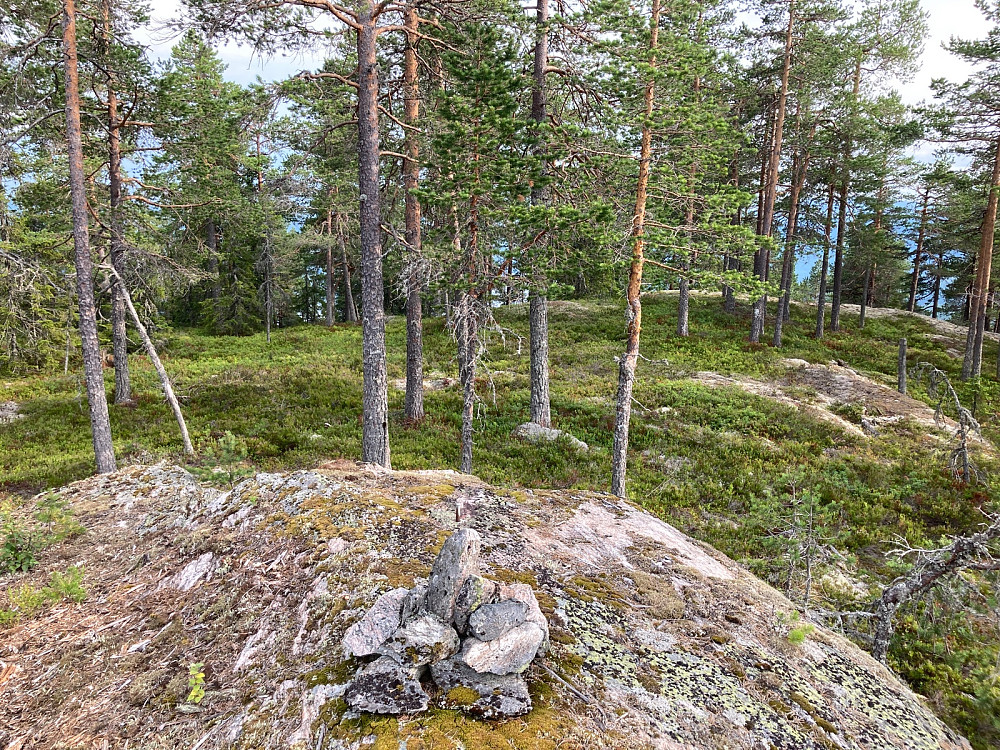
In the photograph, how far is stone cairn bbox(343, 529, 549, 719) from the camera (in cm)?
268

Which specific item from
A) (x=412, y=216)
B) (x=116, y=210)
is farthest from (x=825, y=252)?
(x=116, y=210)

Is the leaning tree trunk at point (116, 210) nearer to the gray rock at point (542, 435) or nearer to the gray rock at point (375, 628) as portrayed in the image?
the gray rock at point (542, 435)

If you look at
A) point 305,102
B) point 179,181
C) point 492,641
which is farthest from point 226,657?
point 179,181

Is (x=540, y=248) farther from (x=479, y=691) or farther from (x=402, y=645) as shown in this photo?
(x=479, y=691)

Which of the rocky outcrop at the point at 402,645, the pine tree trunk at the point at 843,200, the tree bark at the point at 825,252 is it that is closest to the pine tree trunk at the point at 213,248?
the rocky outcrop at the point at 402,645

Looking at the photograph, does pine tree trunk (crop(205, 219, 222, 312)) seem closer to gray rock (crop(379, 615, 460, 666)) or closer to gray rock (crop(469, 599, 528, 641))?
gray rock (crop(379, 615, 460, 666))

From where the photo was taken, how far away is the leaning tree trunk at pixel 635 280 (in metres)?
9.06

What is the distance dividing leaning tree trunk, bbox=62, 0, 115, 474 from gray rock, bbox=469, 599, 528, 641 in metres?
12.0

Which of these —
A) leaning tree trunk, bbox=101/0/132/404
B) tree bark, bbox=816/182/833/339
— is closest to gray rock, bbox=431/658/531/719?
leaning tree trunk, bbox=101/0/132/404

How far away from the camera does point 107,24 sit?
1186 cm

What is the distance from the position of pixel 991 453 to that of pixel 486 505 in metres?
17.3

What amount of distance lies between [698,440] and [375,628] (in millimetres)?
13355

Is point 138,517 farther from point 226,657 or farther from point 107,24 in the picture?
point 107,24

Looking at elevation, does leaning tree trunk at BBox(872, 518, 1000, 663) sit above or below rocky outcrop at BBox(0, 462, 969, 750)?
below
